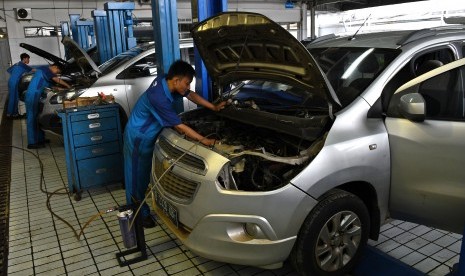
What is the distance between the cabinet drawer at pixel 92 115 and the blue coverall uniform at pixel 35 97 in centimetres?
276

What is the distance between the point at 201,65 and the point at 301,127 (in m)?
2.08

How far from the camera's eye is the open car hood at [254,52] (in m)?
2.58

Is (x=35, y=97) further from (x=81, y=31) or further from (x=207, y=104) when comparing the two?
(x=81, y=31)

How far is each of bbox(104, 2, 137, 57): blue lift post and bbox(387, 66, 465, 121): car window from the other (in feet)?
23.3

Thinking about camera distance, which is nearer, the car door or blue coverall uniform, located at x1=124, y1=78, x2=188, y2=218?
the car door

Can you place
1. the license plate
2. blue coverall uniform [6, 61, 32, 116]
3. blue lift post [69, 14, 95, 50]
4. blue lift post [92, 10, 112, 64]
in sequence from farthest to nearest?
blue lift post [69, 14, 95, 50], blue coverall uniform [6, 61, 32, 116], blue lift post [92, 10, 112, 64], the license plate

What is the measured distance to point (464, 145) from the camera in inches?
101

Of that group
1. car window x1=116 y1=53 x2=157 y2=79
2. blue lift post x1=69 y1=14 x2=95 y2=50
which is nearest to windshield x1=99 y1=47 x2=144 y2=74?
car window x1=116 y1=53 x2=157 y2=79

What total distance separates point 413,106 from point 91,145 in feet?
11.7

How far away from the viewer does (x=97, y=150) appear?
15.3 feet

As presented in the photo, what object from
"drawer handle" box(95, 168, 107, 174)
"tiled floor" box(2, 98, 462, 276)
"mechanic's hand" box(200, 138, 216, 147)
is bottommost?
"tiled floor" box(2, 98, 462, 276)

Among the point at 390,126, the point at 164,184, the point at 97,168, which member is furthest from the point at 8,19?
the point at 390,126

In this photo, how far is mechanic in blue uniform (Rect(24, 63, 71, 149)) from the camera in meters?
6.75

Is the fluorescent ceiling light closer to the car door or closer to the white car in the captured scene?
the car door
